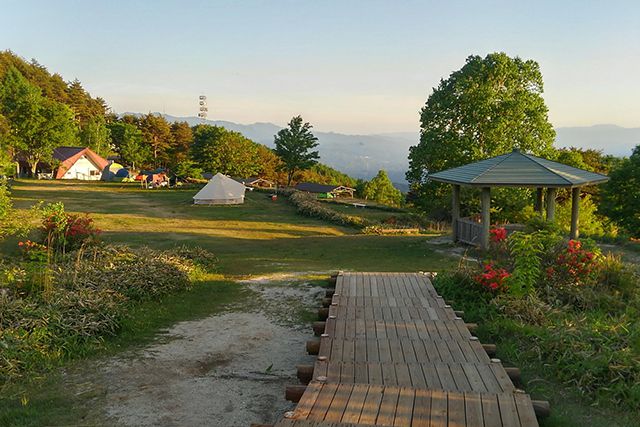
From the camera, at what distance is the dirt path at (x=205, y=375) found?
17.1 feet

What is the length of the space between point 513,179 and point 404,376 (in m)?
11.0

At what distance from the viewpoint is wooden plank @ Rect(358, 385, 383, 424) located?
155 inches

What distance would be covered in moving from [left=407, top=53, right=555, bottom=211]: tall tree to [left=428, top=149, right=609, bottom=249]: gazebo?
8314mm

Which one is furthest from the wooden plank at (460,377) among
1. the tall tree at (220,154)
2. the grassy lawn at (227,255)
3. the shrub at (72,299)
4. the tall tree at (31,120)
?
the tall tree at (31,120)

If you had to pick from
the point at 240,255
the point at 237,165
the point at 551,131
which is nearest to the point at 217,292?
the point at 240,255

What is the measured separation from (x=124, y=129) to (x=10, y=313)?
76.1 meters

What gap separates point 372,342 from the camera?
6.11 meters

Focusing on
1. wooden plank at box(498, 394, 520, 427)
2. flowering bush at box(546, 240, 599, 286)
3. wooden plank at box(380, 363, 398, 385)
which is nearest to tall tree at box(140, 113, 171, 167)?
flowering bush at box(546, 240, 599, 286)

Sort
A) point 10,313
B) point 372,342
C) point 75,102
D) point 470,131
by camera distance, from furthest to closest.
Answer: point 75,102
point 470,131
point 10,313
point 372,342

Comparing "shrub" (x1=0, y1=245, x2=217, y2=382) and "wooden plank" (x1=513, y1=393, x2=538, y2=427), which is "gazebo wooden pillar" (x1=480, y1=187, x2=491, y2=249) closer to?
"shrub" (x1=0, y1=245, x2=217, y2=382)

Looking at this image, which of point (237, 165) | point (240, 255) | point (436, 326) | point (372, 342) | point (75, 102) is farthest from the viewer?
point (75, 102)

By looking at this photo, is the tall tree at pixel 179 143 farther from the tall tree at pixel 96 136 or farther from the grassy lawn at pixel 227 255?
the grassy lawn at pixel 227 255

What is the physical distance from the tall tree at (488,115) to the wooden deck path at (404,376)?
18.4 metres

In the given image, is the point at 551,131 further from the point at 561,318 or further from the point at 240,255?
the point at 561,318
